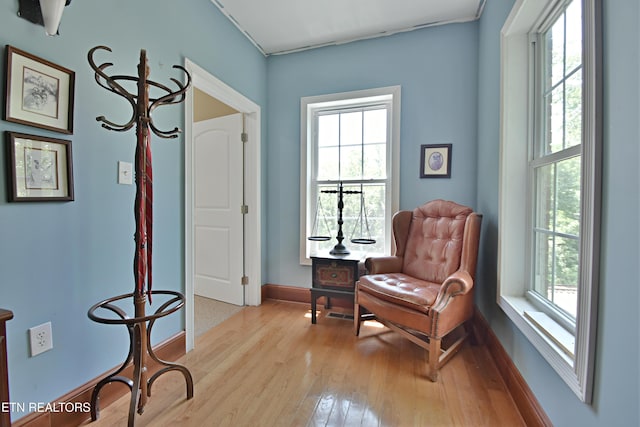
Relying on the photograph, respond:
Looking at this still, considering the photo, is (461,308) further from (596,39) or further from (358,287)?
(596,39)

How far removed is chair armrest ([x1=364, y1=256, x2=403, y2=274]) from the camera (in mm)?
2400

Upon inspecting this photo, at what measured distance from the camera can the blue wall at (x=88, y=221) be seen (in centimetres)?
119

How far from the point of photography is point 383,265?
7.94 feet

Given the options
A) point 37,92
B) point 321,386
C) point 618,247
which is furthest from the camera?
point 321,386

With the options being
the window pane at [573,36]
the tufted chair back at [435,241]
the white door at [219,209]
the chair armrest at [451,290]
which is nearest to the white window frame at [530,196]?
the window pane at [573,36]

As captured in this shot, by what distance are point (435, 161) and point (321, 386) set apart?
2.09 meters

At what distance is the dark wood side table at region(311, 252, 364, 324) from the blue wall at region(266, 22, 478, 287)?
1.63 ft

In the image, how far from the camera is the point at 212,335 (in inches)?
91.7

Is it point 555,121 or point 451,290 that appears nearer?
point 555,121

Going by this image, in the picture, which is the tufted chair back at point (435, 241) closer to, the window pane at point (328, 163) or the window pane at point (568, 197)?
the window pane at point (568, 197)

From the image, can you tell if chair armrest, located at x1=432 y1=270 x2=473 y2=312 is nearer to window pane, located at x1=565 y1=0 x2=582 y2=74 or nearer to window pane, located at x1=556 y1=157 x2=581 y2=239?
window pane, located at x1=556 y1=157 x2=581 y2=239

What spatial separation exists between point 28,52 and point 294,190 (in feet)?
7.12

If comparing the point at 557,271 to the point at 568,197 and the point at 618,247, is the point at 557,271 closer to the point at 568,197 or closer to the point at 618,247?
the point at 568,197

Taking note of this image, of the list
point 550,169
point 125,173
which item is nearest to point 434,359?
point 550,169
